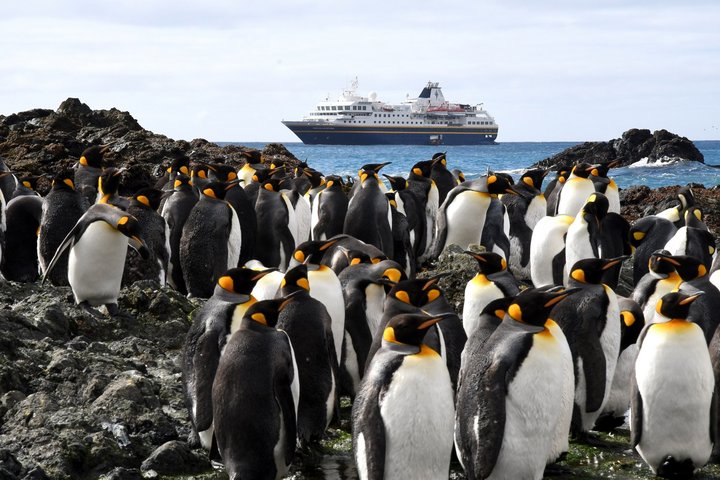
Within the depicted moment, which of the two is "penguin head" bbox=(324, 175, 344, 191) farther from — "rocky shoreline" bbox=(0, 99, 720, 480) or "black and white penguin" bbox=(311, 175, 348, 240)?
"rocky shoreline" bbox=(0, 99, 720, 480)

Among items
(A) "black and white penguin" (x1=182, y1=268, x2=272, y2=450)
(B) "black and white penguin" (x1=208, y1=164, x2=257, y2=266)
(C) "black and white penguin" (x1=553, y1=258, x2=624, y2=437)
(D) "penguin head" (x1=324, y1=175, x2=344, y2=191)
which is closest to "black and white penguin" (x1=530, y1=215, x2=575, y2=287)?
(D) "penguin head" (x1=324, y1=175, x2=344, y2=191)

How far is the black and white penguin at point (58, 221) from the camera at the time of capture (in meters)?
8.77

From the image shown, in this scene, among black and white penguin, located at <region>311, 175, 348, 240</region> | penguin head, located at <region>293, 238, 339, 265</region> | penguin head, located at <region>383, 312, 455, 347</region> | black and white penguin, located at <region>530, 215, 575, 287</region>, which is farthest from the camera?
black and white penguin, located at <region>311, 175, 348, 240</region>

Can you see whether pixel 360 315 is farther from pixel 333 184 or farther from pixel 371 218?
pixel 333 184

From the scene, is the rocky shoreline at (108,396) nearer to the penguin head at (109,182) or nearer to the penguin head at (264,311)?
the penguin head at (264,311)

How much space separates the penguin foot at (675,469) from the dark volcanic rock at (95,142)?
8.66m

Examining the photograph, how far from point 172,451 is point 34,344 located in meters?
2.02

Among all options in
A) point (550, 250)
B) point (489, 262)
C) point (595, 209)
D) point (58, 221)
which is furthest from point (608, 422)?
point (58, 221)

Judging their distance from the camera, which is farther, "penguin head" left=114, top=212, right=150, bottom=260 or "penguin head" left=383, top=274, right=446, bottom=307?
"penguin head" left=114, top=212, right=150, bottom=260

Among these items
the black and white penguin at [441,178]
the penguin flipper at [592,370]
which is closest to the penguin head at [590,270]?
the penguin flipper at [592,370]

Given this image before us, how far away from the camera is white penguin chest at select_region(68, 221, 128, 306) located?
25.3 ft

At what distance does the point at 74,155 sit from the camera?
15906mm

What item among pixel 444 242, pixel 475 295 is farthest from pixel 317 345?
pixel 444 242

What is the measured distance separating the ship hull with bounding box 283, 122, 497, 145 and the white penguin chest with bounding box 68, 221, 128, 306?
8782 cm
